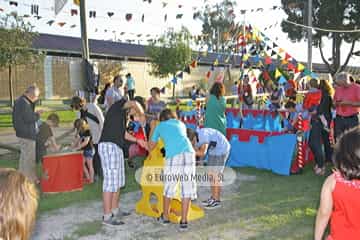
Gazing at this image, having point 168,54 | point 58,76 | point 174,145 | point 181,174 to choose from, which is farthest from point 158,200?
point 168,54

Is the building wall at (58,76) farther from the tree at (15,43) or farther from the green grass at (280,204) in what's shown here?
the green grass at (280,204)

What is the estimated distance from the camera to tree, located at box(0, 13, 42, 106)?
19.2 m

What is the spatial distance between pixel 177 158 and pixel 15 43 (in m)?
16.8

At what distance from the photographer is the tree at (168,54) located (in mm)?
32250

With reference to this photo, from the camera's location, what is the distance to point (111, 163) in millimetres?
5195

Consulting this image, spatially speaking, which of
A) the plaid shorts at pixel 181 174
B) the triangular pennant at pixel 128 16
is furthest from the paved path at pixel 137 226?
the triangular pennant at pixel 128 16

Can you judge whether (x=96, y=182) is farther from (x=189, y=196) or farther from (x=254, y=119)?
(x=254, y=119)

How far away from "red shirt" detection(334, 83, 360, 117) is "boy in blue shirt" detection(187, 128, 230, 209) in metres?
2.51

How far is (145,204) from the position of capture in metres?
5.74

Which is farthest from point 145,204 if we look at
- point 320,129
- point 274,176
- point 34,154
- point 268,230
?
point 320,129

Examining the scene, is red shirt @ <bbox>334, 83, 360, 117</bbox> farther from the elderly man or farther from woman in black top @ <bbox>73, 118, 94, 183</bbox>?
woman in black top @ <bbox>73, 118, 94, 183</bbox>

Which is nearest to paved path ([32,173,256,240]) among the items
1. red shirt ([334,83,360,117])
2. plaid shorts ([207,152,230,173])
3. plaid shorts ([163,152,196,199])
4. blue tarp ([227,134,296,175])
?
plaid shorts ([163,152,196,199])

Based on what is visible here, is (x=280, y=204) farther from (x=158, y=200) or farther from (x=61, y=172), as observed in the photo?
(x=61, y=172)

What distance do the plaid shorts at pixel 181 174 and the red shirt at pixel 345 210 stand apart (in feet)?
8.23
